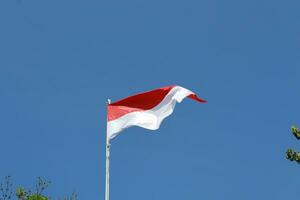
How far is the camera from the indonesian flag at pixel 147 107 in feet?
68.6

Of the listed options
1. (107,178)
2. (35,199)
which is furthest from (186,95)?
(35,199)

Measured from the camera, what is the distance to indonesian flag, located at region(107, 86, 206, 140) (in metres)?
20.9

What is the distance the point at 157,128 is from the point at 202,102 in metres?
1.90

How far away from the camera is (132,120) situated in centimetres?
2098

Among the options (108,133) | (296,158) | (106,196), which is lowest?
(106,196)

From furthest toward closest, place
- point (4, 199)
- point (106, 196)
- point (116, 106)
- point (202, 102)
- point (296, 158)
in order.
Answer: point (4, 199) < point (296, 158) < point (116, 106) < point (202, 102) < point (106, 196)

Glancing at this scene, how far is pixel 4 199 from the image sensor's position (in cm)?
4172

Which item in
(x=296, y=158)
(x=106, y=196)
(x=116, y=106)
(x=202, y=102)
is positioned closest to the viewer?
(x=106, y=196)

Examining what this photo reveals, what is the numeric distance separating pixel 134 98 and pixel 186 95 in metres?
1.68

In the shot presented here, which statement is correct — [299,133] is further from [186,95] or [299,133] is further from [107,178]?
[107,178]

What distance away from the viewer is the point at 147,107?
21297mm

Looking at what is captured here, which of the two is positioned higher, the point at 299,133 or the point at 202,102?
the point at 299,133

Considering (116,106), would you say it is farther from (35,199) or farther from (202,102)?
(35,199)

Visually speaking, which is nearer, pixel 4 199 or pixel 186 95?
pixel 186 95
